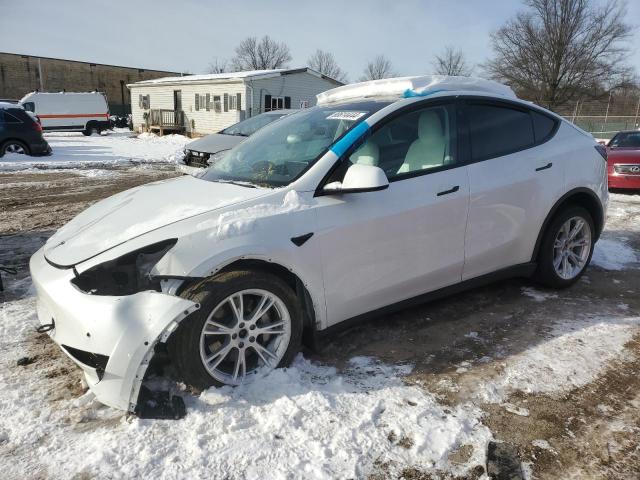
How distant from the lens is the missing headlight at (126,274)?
102 inches

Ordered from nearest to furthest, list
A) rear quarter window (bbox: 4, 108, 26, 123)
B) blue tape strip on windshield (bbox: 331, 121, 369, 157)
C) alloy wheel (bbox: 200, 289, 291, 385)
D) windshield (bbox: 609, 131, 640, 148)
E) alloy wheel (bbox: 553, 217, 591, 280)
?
alloy wheel (bbox: 200, 289, 291, 385), blue tape strip on windshield (bbox: 331, 121, 369, 157), alloy wheel (bbox: 553, 217, 591, 280), windshield (bbox: 609, 131, 640, 148), rear quarter window (bbox: 4, 108, 26, 123)

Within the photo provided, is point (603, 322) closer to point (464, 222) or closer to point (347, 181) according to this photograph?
point (464, 222)

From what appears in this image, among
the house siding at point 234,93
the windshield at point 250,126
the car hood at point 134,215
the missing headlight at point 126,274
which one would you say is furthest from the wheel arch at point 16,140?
the missing headlight at point 126,274

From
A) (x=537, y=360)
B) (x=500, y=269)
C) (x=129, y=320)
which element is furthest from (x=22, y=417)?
(x=500, y=269)

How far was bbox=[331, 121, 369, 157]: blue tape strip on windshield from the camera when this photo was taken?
3086 millimetres

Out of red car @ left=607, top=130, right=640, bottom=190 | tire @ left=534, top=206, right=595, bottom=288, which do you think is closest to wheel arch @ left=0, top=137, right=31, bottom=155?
tire @ left=534, top=206, right=595, bottom=288

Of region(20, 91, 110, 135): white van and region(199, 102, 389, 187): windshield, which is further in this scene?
region(20, 91, 110, 135): white van

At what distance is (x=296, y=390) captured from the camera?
2.78 meters

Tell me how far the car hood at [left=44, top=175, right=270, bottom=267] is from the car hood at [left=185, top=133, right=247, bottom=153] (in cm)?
606

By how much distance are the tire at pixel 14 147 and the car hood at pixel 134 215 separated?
45.5ft

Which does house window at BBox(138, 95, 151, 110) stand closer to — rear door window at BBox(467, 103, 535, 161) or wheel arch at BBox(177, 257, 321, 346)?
rear door window at BBox(467, 103, 535, 161)

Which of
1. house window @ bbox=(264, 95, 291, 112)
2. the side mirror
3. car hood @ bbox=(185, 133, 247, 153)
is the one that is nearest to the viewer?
the side mirror

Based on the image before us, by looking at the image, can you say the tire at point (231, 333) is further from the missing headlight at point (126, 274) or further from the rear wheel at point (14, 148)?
the rear wheel at point (14, 148)

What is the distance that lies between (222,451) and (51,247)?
1.72 m
